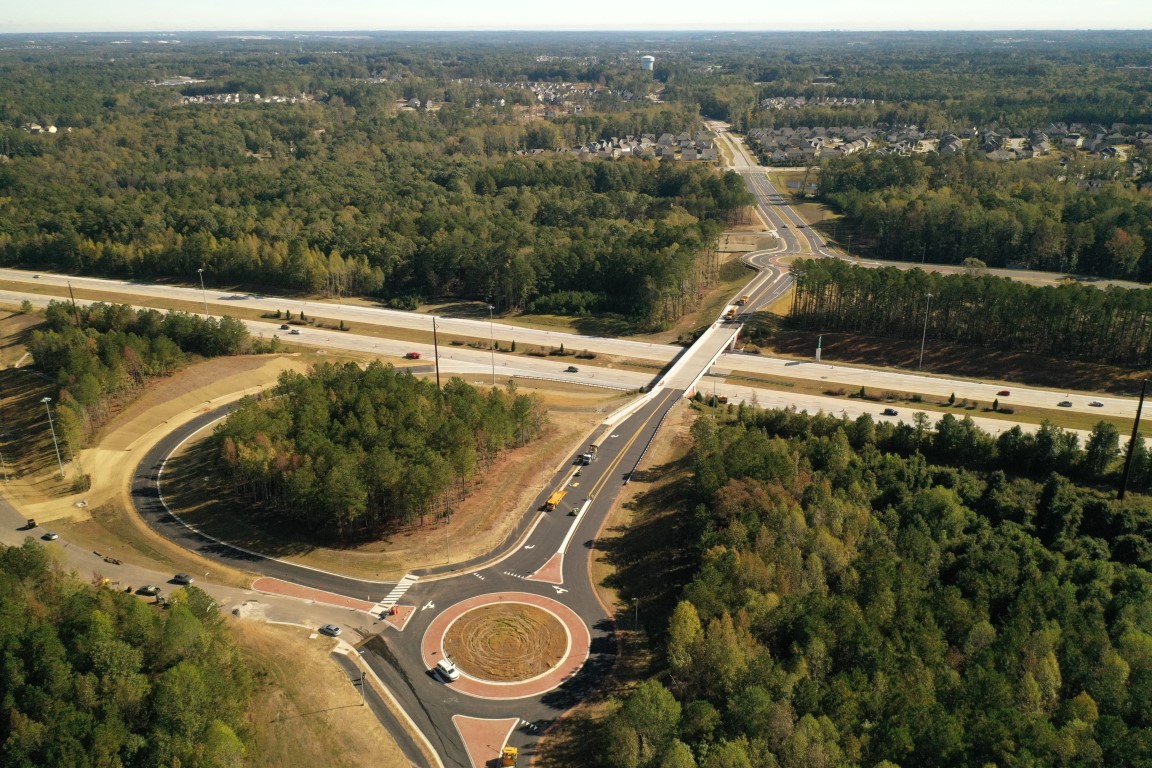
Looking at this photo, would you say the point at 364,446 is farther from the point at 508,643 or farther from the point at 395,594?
the point at 508,643

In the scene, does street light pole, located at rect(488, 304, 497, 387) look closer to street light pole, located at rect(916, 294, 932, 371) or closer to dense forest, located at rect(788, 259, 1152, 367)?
dense forest, located at rect(788, 259, 1152, 367)

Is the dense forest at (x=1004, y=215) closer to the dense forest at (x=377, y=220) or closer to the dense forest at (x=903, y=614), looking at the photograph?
the dense forest at (x=377, y=220)

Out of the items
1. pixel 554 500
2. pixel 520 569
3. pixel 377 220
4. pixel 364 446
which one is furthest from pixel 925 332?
pixel 377 220

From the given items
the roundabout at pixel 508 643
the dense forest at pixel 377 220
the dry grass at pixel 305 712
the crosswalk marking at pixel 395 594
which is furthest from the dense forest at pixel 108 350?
the roundabout at pixel 508 643

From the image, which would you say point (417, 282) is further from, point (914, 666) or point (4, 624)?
point (914, 666)

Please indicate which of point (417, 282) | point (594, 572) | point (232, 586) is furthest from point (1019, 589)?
point (417, 282)

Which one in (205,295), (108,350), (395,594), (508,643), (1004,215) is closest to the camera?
(508,643)
